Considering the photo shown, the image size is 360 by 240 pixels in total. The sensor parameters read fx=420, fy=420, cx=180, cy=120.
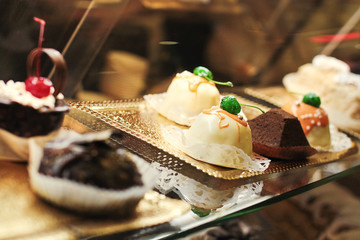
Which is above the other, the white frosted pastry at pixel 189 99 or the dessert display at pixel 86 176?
the dessert display at pixel 86 176

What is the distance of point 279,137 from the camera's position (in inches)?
57.6

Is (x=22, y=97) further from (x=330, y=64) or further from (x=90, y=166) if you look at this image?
(x=330, y=64)

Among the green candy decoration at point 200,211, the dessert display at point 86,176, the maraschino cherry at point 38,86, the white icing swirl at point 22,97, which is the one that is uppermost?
the maraschino cherry at point 38,86

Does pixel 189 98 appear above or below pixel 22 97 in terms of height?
below

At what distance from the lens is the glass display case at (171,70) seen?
36.0 inches

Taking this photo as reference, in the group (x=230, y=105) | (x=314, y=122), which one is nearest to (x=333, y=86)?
(x=314, y=122)

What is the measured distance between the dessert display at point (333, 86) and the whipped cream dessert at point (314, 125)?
16.2 inches

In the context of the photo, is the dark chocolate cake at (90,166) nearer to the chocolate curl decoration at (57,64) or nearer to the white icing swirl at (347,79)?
the chocolate curl decoration at (57,64)

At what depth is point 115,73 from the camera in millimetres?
1717

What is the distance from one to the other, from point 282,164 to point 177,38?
862 mm

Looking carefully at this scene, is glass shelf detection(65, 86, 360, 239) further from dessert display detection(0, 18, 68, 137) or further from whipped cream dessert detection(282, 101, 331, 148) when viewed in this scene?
dessert display detection(0, 18, 68, 137)

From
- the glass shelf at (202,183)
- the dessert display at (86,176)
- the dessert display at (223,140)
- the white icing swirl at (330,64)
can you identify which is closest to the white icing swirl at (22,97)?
the dessert display at (86,176)

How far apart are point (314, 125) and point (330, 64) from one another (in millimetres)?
730

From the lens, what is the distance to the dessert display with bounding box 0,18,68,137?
2.91 feet
